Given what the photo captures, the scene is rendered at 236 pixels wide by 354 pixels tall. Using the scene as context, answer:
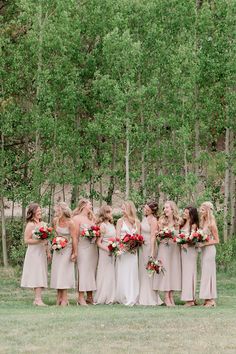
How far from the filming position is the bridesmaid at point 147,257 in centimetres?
1866

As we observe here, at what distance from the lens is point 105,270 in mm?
18844

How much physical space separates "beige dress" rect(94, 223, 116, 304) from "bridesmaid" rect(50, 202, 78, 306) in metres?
0.83

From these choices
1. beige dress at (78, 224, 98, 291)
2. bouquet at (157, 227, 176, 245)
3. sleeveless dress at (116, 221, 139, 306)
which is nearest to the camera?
bouquet at (157, 227, 176, 245)

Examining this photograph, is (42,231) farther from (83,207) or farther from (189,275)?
(189,275)

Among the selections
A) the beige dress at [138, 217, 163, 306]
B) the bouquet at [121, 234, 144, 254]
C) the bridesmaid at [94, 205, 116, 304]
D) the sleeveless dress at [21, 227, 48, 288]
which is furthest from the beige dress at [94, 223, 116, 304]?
the sleeveless dress at [21, 227, 48, 288]

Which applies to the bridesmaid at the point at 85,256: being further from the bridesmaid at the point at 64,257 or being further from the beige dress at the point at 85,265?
the bridesmaid at the point at 64,257

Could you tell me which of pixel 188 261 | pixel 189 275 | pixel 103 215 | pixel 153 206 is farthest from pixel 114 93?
pixel 189 275

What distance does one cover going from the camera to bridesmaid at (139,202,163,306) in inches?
734

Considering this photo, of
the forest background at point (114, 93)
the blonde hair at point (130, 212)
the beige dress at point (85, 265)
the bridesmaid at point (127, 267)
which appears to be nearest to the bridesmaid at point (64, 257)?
the beige dress at point (85, 265)

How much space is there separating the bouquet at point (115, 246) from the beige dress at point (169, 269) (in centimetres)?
79

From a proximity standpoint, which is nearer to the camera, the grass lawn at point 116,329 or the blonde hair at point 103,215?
the grass lawn at point 116,329

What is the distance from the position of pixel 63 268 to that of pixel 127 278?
1.43m

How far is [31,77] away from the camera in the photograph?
2859 centimetres

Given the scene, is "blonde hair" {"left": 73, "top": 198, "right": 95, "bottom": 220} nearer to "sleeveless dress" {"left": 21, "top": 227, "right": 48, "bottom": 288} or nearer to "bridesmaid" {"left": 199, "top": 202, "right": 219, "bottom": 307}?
"sleeveless dress" {"left": 21, "top": 227, "right": 48, "bottom": 288}
